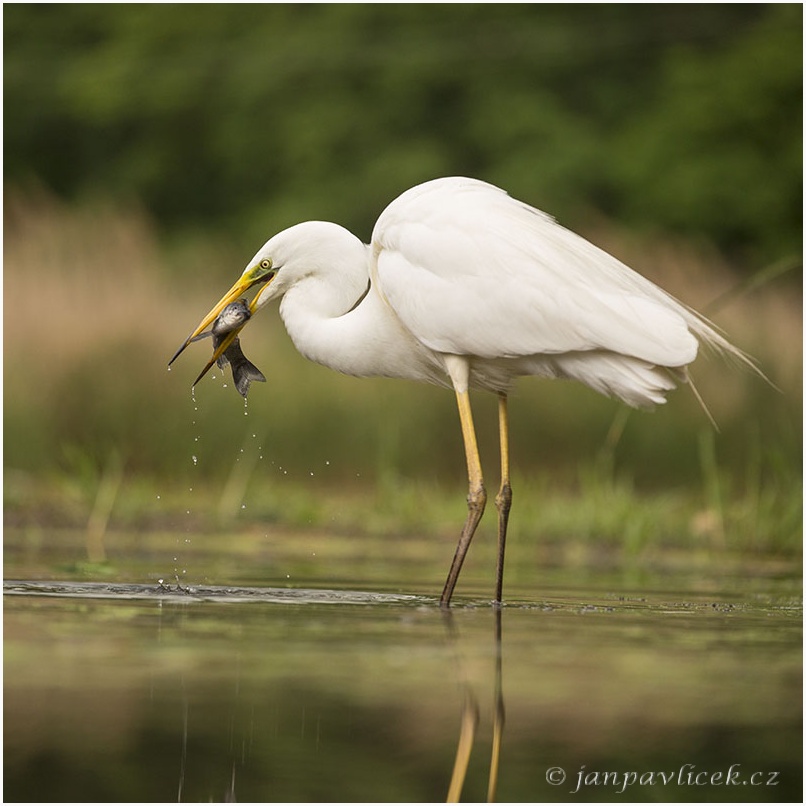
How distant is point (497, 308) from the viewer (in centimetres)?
620

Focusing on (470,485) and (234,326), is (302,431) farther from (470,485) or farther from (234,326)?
(470,485)

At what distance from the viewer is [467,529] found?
20.7 ft

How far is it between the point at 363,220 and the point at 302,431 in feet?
37.0

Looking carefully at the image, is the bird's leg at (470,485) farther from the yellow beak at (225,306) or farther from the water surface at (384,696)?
Result: the yellow beak at (225,306)

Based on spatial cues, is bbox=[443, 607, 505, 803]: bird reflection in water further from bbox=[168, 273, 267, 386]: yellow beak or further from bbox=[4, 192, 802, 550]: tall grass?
bbox=[4, 192, 802, 550]: tall grass

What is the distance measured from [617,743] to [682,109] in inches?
815

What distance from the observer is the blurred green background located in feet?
33.7

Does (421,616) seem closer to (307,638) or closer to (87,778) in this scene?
(307,638)

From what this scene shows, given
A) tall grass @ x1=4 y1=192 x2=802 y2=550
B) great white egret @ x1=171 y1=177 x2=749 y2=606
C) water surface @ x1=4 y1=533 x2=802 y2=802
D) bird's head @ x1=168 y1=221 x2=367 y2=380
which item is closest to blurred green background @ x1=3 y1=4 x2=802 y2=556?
tall grass @ x1=4 y1=192 x2=802 y2=550

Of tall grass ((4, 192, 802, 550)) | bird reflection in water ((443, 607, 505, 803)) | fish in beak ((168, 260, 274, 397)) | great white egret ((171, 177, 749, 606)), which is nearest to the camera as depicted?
bird reflection in water ((443, 607, 505, 803))

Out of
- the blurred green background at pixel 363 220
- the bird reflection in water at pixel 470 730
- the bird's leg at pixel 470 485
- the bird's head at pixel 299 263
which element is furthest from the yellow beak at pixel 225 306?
the bird reflection in water at pixel 470 730

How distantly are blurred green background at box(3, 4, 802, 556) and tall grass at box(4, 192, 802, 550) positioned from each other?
0.02 metres

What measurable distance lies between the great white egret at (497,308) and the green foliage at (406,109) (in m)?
15.0

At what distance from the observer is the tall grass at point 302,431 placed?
32.7ft
